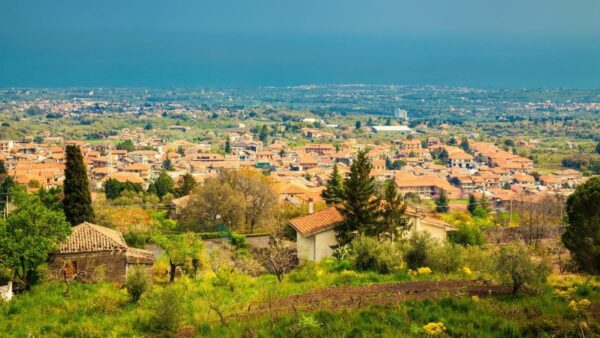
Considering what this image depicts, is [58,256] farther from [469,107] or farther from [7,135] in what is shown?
[469,107]

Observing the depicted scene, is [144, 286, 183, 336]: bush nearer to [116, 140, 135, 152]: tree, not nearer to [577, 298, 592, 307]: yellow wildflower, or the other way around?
[577, 298, 592, 307]: yellow wildflower

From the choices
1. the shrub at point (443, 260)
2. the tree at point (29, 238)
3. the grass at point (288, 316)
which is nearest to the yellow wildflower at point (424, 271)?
the grass at point (288, 316)

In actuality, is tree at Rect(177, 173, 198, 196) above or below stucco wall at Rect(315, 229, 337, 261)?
below

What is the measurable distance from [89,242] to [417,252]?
698cm

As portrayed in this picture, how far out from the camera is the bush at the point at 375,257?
12875mm

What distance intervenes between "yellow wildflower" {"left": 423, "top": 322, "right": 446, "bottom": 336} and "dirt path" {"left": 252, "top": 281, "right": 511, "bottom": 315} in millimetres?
1430

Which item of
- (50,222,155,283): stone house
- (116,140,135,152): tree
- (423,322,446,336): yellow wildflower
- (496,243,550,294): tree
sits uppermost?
(496,243,550,294): tree

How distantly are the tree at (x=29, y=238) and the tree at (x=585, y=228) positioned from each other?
34.3ft

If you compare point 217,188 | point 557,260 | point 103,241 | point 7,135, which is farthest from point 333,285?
point 7,135

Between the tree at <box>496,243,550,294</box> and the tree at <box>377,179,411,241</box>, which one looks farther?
the tree at <box>377,179,411,241</box>

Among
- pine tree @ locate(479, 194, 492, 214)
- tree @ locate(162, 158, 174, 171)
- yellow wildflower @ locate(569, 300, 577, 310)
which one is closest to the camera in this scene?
yellow wildflower @ locate(569, 300, 577, 310)

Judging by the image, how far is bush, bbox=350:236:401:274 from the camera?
12.9m

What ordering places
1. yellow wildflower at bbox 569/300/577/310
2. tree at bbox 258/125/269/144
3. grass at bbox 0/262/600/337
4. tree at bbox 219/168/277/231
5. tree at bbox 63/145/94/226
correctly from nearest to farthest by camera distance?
grass at bbox 0/262/600/337
yellow wildflower at bbox 569/300/577/310
tree at bbox 63/145/94/226
tree at bbox 219/168/277/231
tree at bbox 258/125/269/144

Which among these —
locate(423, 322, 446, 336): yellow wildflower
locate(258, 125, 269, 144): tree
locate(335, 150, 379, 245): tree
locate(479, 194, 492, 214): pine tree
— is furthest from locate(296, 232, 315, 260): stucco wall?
locate(258, 125, 269, 144): tree
